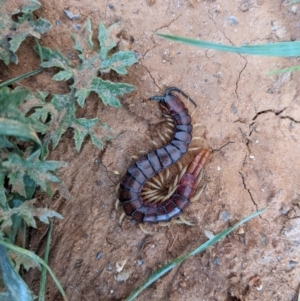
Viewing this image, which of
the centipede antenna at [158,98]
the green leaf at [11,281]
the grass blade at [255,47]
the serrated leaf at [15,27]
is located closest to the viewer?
the grass blade at [255,47]

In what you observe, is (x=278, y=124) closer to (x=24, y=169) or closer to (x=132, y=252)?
(x=132, y=252)

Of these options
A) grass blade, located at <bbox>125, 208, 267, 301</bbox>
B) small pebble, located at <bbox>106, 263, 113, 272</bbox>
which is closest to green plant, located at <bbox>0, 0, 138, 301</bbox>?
small pebble, located at <bbox>106, 263, 113, 272</bbox>

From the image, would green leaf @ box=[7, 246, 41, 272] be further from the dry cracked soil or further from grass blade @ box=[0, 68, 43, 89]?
grass blade @ box=[0, 68, 43, 89]

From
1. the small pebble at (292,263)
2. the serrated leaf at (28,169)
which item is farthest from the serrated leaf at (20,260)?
the small pebble at (292,263)

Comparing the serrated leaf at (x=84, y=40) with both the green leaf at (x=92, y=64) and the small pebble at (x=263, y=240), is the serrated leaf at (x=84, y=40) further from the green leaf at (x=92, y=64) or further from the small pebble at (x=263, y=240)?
the small pebble at (x=263, y=240)

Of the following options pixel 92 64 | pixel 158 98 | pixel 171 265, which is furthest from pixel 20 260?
pixel 158 98

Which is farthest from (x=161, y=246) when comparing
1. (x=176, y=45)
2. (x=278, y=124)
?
(x=176, y=45)
